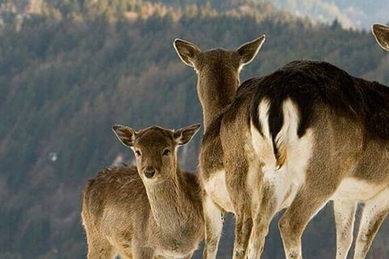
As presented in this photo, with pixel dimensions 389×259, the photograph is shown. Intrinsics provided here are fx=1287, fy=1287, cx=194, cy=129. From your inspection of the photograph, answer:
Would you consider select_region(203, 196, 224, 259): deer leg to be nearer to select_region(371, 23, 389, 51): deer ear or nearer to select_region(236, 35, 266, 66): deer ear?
select_region(371, 23, 389, 51): deer ear

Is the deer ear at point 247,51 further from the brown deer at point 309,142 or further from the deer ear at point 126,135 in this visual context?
the brown deer at point 309,142

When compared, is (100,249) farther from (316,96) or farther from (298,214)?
(316,96)

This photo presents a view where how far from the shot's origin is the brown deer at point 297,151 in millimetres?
9344

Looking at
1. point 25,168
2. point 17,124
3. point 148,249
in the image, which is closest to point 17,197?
point 25,168

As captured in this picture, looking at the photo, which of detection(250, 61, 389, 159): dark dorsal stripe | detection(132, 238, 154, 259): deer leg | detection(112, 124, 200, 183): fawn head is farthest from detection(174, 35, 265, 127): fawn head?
detection(250, 61, 389, 159): dark dorsal stripe

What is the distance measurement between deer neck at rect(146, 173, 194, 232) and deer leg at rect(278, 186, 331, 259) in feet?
11.7

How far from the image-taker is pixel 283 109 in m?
9.29

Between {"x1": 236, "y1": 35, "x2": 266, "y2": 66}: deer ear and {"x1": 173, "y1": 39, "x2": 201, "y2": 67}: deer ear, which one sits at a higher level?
{"x1": 236, "y1": 35, "x2": 266, "y2": 66}: deer ear

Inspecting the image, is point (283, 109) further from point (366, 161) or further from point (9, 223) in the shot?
point (9, 223)

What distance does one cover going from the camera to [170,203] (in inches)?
514

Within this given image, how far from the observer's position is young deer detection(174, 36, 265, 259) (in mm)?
10078

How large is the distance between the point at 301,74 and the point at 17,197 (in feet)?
542

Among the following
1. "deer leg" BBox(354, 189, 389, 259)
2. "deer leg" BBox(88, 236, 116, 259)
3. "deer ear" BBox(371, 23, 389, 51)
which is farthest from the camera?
"deer leg" BBox(88, 236, 116, 259)

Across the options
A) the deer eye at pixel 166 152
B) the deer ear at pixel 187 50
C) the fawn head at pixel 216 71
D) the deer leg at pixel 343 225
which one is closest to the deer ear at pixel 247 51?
the fawn head at pixel 216 71
